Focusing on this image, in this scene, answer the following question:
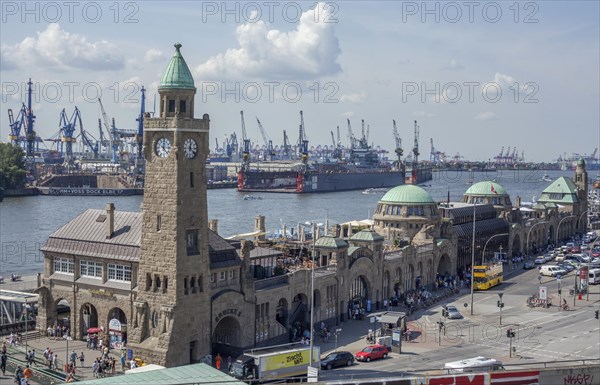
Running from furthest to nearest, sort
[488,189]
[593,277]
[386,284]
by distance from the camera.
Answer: [488,189], [593,277], [386,284]

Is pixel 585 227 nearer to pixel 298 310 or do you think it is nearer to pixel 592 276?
pixel 592 276

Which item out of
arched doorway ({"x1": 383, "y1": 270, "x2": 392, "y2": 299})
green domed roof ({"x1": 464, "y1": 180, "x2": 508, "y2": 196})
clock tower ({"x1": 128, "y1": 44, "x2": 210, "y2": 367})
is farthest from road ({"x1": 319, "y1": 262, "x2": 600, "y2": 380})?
green domed roof ({"x1": 464, "y1": 180, "x2": 508, "y2": 196})

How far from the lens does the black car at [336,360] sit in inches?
1977

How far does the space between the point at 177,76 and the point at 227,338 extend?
57.8ft

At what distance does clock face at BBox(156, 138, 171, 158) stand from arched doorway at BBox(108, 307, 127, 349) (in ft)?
36.5

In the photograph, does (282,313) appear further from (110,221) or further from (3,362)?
(3,362)

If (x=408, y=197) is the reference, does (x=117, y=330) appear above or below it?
below

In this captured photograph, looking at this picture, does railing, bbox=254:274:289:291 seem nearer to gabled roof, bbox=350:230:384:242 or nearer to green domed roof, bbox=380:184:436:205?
gabled roof, bbox=350:230:384:242

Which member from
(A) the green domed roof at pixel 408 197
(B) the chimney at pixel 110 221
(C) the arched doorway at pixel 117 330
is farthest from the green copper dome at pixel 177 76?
(A) the green domed roof at pixel 408 197

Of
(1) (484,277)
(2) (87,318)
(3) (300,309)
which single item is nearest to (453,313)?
(3) (300,309)

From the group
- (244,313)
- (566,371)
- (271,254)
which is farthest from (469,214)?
(566,371)

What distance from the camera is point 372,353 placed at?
174 feet

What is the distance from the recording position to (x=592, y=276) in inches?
3410

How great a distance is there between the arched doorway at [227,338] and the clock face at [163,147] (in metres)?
11.7
